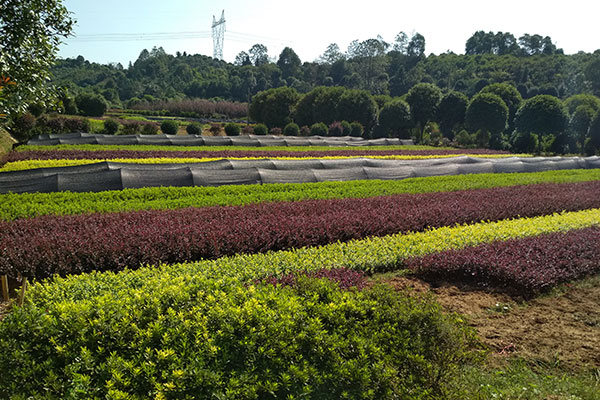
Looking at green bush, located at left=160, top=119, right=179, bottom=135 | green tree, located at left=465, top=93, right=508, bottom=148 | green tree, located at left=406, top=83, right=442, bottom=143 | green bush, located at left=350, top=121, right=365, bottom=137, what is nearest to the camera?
green bush, located at left=160, top=119, right=179, bottom=135

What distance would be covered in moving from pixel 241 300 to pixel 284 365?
82 centimetres

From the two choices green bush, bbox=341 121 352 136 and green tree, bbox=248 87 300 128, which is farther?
green tree, bbox=248 87 300 128

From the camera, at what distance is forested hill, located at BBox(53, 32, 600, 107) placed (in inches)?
2559

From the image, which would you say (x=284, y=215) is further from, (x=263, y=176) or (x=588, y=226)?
(x=588, y=226)

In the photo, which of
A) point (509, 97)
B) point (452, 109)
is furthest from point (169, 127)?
point (509, 97)

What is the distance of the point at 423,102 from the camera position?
41156mm

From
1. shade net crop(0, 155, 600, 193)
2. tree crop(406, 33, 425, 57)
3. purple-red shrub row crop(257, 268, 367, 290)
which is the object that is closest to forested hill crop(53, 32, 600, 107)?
tree crop(406, 33, 425, 57)

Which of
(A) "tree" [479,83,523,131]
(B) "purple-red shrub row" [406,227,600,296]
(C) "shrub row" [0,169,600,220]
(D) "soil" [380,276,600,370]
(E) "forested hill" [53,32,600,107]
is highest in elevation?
(E) "forested hill" [53,32,600,107]

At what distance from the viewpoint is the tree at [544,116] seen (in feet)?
106

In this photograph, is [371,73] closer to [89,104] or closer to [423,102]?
[423,102]

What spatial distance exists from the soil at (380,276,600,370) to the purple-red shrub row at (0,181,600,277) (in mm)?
2208

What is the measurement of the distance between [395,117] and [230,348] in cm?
3866

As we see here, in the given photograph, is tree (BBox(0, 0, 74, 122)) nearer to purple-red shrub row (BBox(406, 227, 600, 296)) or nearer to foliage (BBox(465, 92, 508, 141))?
purple-red shrub row (BBox(406, 227, 600, 296))

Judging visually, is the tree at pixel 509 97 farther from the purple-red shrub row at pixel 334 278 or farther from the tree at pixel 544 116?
the purple-red shrub row at pixel 334 278
